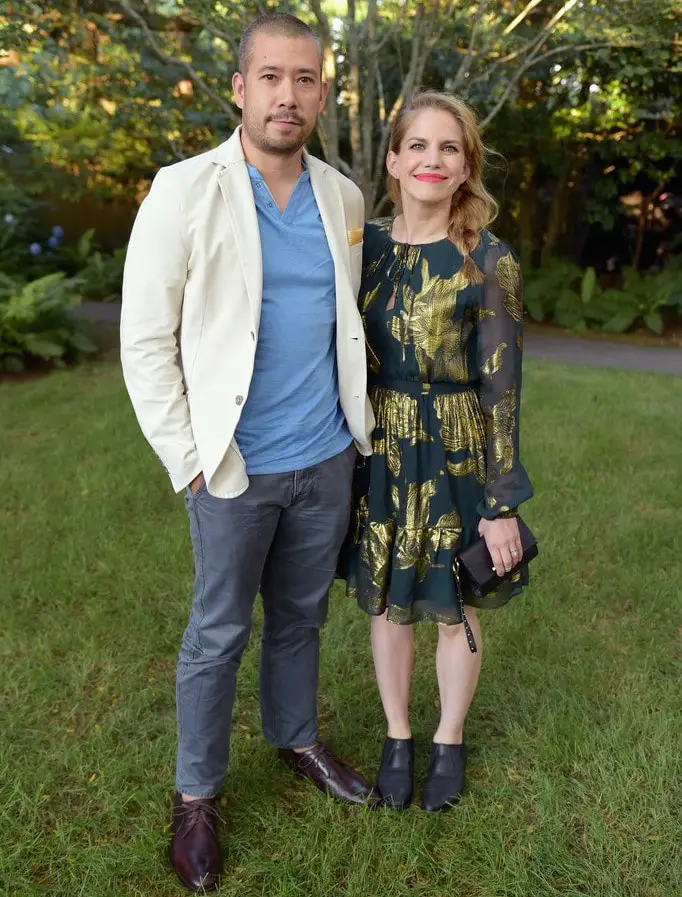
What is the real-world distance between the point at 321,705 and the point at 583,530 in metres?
1.98

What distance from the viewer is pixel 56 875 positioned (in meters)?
2.47

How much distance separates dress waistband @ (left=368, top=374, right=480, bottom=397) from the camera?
2461mm

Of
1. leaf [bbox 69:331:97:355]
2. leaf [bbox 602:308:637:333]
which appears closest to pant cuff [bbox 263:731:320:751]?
leaf [bbox 69:331:97:355]

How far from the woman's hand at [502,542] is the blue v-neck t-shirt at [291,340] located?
1.76ft

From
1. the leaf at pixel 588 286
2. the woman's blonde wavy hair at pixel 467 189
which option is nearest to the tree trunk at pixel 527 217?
the leaf at pixel 588 286

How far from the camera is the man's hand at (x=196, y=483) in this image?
2.26m

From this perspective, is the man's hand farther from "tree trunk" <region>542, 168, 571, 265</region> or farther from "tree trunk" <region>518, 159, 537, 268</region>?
"tree trunk" <region>542, 168, 571, 265</region>

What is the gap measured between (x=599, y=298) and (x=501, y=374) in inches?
349

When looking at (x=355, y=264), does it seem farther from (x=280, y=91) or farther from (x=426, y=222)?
(x=280, y=91)

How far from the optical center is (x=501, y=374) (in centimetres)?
237

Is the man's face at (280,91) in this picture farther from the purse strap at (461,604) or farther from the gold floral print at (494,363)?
the purse strap at (461,604)

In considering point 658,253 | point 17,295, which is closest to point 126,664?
point 17,295

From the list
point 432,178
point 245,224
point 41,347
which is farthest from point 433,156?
point 41,347

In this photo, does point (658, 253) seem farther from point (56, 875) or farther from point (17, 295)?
point (56, 875)
